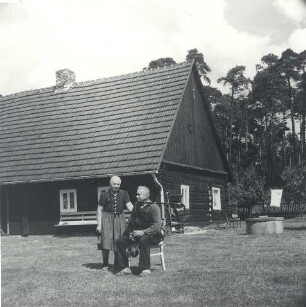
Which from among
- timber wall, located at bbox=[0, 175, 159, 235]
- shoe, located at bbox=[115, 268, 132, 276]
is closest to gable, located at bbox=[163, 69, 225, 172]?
timber wall, located at bbox=[0, 175, 159, 235]

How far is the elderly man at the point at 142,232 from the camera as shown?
8383 millimetres

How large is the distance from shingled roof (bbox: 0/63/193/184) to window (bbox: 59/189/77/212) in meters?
1.07

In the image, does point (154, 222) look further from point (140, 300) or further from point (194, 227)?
point (194, 227)

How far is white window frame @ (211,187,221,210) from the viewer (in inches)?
968

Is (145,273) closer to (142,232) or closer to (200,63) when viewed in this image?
(142,232)

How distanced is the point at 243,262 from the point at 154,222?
6.56 feet

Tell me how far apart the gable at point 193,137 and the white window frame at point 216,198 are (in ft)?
3.39

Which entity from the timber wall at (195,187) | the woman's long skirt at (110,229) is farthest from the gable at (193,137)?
the woman's long skirt at (110,229)

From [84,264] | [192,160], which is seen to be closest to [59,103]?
[192,160]

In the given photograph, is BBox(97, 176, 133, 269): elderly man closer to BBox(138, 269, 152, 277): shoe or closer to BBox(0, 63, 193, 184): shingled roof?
BBox(138, 269, 152, 277): shoe

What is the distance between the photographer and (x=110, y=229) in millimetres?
9078

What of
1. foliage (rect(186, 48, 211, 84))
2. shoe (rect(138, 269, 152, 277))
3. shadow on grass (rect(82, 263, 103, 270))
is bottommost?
shadow on grass (rect(82, 263, 103, 270))

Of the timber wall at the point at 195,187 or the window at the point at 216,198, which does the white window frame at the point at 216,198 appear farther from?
the timber wall at the point at 195,187

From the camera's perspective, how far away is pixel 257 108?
180ft
